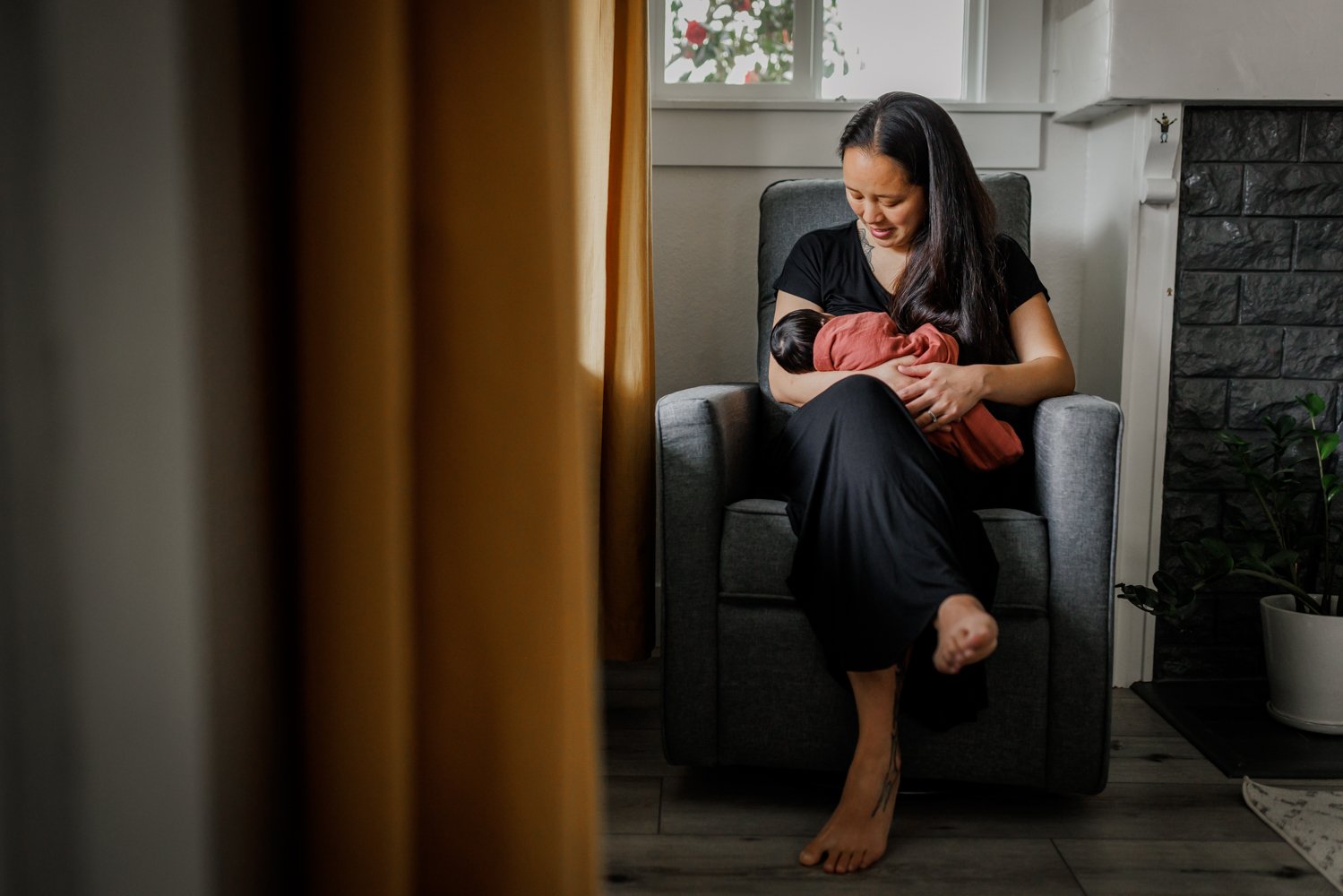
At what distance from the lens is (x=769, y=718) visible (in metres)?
1.49

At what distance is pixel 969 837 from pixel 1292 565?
36.2 inches

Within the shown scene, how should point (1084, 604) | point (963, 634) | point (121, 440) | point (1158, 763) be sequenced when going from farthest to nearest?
point (1158, 763), point (1084, 604), point (963, 634), point (121, 440)

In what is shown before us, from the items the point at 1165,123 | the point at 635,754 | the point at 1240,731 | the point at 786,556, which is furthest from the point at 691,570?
the point at 1165,123

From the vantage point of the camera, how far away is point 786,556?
1.47 m

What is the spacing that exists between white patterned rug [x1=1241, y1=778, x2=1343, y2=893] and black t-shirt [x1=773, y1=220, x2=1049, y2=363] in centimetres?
85

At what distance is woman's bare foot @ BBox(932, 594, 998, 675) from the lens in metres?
1.19

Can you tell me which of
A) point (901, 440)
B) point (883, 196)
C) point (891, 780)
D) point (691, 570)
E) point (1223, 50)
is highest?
point (1223, 50)

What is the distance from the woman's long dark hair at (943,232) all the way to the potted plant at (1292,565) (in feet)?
1.87

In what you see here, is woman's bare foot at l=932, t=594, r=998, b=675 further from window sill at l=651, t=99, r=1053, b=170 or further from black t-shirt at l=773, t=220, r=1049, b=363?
window sill at l=651, t=99, r=1053, b=170

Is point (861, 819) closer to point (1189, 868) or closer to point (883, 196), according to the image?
point (1189, 868)

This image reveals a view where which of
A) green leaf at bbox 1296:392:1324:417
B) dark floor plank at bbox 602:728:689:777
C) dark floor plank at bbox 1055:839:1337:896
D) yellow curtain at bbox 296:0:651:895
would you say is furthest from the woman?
yellow curtain at bbox 296:0:651:895

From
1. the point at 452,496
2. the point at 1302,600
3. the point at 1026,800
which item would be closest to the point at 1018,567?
the point at 1026,800

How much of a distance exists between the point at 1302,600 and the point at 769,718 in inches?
43.3

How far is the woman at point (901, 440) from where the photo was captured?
51.6 inches
